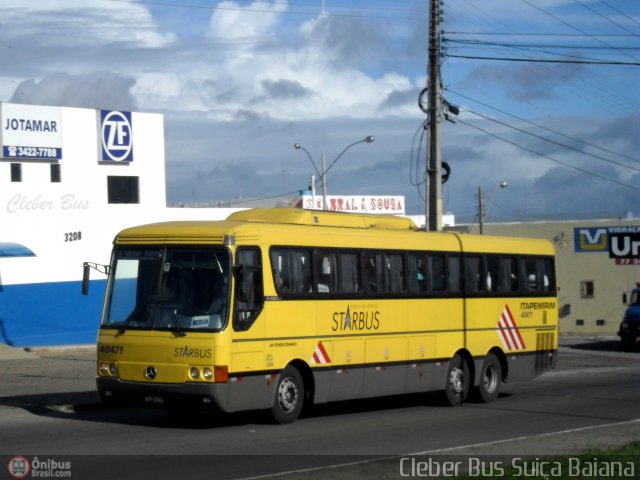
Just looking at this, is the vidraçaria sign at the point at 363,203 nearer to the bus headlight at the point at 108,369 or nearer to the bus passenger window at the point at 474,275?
the bus passenger window at the point at 474,275

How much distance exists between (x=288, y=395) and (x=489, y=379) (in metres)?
6.05

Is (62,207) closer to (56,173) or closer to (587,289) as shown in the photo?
(56,173)

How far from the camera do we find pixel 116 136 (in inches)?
1510

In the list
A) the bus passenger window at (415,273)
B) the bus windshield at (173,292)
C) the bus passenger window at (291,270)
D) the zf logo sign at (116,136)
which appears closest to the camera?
the bus windshield at (173,292)

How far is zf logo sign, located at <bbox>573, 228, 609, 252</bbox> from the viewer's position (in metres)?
53.3

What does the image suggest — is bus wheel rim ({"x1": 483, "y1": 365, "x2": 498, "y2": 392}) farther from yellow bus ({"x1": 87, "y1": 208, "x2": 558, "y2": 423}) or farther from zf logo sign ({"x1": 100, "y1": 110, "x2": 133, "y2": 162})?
zf logo sign ({"x1": 100, "y1": 110, "x2": 133, "y2": 162})

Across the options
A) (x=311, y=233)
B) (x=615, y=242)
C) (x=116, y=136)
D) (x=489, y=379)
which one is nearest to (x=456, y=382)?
(x=489, y=379)

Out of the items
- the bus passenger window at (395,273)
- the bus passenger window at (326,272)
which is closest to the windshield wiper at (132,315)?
the bus passenger window at (326,272)

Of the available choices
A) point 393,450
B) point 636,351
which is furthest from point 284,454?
point 636,351

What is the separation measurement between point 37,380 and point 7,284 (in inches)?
530

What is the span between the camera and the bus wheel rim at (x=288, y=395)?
15057mm

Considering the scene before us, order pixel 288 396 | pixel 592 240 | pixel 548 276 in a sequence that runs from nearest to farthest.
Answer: pixel 288 396 → pixel 548 276 → pixel 592 240

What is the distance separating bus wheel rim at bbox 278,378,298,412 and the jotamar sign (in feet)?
73.3

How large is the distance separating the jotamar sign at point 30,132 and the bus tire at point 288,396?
22291mm
